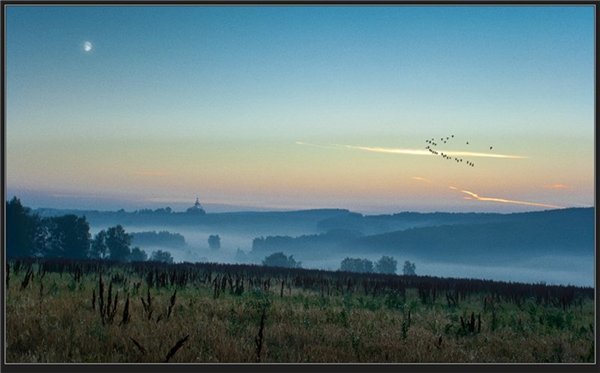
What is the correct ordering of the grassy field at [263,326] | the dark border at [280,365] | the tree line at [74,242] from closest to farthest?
the dark border at [280,365] → the grassy field at [263,326] → the tree line at [74,242]

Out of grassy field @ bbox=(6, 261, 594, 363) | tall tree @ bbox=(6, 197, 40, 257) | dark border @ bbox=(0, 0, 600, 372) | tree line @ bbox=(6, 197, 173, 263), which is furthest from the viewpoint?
tree line @ bbox=(6, 197, 173, 263)

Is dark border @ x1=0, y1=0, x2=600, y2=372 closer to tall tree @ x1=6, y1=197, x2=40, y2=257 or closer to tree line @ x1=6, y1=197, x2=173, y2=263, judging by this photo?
tall tree @ x1=6, y1=197, x2=40, y2=257

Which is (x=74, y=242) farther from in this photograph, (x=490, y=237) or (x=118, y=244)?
(x=490, y=237)

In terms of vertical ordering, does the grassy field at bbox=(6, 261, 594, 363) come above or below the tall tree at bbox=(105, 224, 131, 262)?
below

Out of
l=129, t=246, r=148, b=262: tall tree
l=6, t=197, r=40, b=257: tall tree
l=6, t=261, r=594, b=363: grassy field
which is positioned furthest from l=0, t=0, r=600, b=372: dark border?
l=129, t=246, r=148, b=262: tall tree

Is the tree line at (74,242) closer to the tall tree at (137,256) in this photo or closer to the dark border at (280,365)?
the tall tree at (137,256)

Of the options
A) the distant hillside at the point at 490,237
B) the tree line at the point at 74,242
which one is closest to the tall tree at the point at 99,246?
the tree line at the point at 74,242
